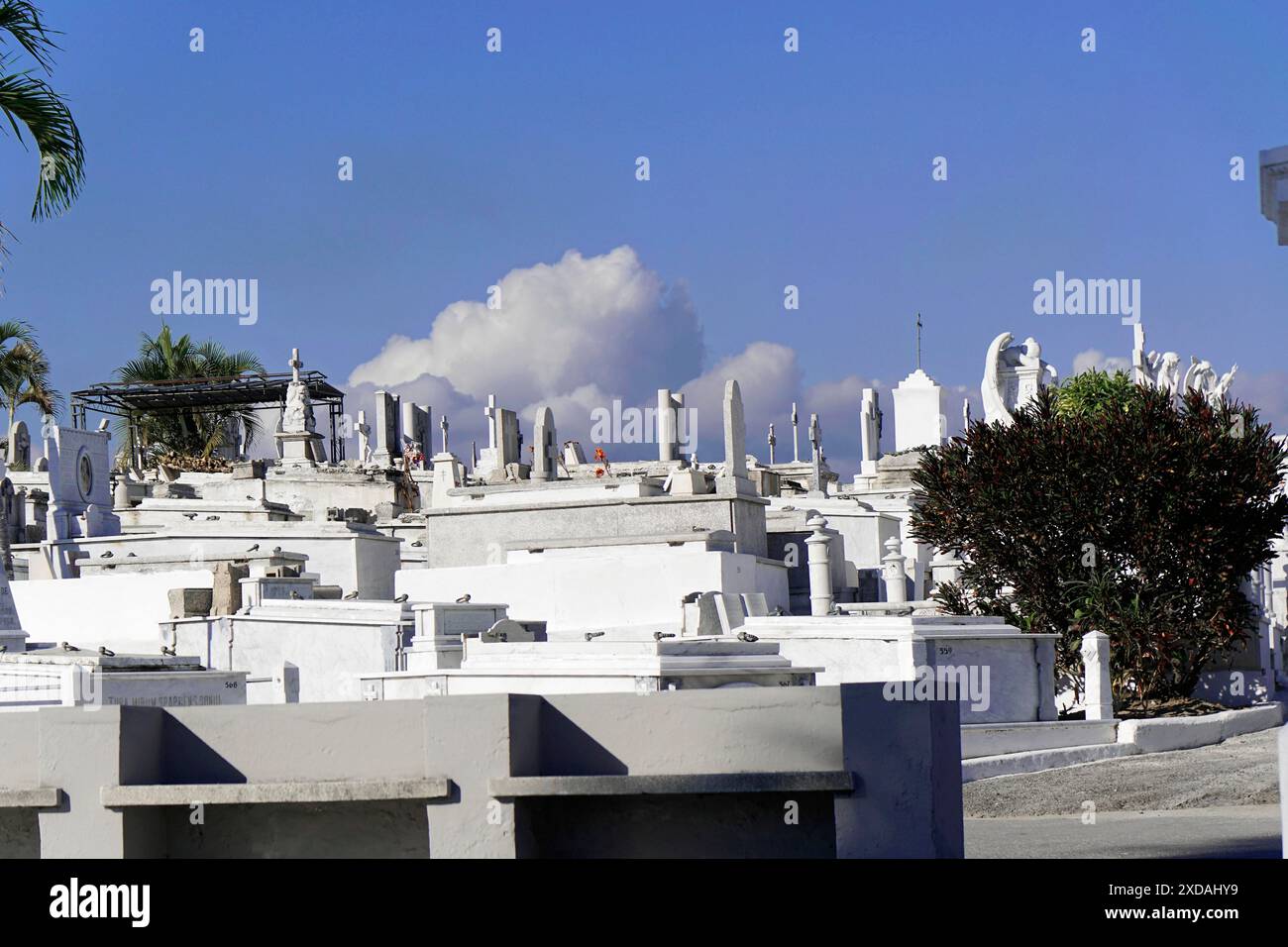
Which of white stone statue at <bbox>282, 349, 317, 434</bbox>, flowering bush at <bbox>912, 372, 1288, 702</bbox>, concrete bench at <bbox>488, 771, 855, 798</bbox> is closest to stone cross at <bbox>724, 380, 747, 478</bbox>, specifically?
flowering bush at <bbox>912, 372, 1288, 702</bbox>

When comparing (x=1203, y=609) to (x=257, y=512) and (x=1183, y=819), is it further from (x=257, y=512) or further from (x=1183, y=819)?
(x=257, y=512)

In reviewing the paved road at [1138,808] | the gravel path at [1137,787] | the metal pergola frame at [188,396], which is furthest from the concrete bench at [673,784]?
the metal pergola frame at [188,396]

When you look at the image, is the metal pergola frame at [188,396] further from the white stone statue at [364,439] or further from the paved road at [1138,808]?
the paved road at [1138,808]

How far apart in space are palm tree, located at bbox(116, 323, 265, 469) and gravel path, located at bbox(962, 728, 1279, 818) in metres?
44.4

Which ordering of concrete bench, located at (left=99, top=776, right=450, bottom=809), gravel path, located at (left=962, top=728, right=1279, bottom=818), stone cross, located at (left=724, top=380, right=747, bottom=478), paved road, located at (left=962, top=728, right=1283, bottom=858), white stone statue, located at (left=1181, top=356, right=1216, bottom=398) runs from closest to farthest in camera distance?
1. concrete bench, located at (left=99, top=776, right=450, bottom=809)
2. paved road, located at (left=962, top=728, right=1283, bottom=858)
3. gravel path, located at (left=962, top=728, right=1279, bottom=818)
4. stone cross, located at (left=724, top=380, right=747, bottom=478)
5. white stone statue, located at (left=1181, top=356, right=1216, bottom=398)

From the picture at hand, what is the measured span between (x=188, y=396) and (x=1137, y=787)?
4949cm

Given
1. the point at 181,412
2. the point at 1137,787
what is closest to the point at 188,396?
the point at 181,412

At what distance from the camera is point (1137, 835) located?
12.5 metres

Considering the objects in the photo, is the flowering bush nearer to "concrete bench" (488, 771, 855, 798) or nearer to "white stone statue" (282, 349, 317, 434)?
"concrete bench" (488, 771, 855, 798)

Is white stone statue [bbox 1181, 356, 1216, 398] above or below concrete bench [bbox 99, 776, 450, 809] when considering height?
above

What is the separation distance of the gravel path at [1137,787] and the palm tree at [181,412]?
44405mm

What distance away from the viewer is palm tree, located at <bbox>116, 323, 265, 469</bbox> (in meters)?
59.8

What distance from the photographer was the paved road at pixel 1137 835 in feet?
37.2

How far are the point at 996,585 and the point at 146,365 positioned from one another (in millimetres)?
46671
